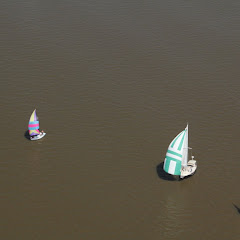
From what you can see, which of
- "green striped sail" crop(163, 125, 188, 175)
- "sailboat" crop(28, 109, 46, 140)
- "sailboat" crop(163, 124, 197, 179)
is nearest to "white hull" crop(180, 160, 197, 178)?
"sailboat" crop(163, 124, 197, 179)

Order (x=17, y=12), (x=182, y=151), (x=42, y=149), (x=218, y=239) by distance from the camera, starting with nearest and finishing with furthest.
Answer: (x=218, y=239)
(x=182, y=151)
(x=42, y=149)
(x=17, y=12)

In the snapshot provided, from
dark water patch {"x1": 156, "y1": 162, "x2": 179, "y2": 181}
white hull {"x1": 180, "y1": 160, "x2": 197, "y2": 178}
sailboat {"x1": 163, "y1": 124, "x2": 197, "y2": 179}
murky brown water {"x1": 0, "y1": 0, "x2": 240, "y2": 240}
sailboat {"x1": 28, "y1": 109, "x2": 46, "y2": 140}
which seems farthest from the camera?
sailboat {"x1": 28, "y1": 109, "x2": 46, "y2": 140}

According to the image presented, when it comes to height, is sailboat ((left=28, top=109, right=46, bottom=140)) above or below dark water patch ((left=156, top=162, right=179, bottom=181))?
above

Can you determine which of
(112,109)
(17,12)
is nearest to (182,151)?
(112,109)

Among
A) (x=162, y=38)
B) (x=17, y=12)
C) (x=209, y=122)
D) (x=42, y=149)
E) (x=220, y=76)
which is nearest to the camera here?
(x=42, y=149)

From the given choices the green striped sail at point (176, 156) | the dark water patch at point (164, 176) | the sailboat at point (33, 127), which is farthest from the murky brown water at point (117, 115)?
the green striped sail at point (176, 156)

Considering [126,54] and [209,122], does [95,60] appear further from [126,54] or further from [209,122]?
[209,122]

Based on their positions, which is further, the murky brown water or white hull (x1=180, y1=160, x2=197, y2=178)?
white hull (x1=180, y1=160, x2=197, y2=178)

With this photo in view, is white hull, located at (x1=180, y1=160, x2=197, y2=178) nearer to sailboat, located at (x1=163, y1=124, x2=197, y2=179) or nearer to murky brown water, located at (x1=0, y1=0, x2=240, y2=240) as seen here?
sailboat, located at (x1=163, y1=124, x2=197, y2=179)
